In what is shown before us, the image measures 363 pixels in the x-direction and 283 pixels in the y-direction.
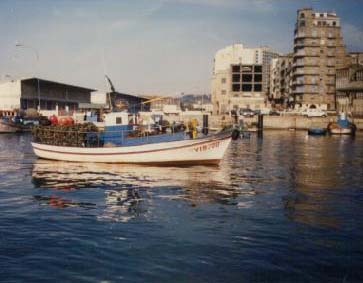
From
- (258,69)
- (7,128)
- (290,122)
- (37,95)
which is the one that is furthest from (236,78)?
(7,128)

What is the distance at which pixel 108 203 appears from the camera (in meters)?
24.3

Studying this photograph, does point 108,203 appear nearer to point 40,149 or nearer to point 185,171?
point 185,171

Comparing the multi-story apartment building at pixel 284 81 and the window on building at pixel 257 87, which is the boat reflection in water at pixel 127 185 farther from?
the window on building at pixel 257 87

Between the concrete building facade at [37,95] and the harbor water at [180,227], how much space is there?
3389 inches

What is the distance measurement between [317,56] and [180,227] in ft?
445

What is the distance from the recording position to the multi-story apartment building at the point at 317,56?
471 ft

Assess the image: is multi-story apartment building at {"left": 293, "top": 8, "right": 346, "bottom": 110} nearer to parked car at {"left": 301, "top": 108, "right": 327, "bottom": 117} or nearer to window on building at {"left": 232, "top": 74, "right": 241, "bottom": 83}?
parked car at {"left": 301, "top": 108, "right": 327, "bottom": 117}

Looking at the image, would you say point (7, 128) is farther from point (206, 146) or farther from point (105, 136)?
point (206, 146)

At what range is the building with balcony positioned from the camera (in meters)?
126

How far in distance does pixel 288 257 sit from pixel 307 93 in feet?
453

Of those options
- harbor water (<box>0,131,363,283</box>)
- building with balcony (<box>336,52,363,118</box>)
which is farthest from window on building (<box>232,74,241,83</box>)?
harbor water (<box>0,131,363,283</box>)

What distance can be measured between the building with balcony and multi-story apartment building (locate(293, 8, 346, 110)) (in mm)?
6398

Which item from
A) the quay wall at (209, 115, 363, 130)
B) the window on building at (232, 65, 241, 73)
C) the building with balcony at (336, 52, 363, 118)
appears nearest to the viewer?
the quay wall at (209, 115, 363, 130)

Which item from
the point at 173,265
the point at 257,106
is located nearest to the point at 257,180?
the point at 173,265
